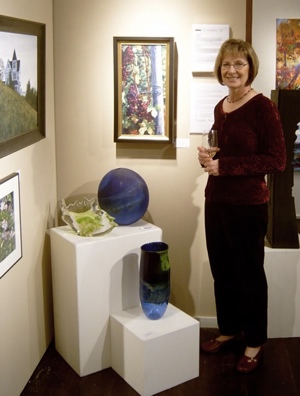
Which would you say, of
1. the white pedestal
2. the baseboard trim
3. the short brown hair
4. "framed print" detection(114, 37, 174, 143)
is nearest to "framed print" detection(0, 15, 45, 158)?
"framed print" detection(114, 37, 174, 143)

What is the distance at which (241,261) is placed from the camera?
2.94 m

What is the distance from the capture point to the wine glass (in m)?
2.73

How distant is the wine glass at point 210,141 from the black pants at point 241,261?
0.99ft

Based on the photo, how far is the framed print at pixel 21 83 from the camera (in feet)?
7.90

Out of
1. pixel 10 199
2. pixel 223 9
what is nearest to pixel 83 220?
pixel 10 199

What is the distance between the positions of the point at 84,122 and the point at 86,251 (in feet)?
2.63

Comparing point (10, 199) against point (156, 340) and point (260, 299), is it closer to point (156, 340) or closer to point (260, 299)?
point (156, 340)

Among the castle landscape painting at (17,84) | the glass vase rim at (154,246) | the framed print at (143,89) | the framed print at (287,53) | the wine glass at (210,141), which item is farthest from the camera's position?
the framed print at (287,53)

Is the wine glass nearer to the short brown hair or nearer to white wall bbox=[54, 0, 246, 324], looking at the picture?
the short brown hair

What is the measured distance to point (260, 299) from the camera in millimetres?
2977

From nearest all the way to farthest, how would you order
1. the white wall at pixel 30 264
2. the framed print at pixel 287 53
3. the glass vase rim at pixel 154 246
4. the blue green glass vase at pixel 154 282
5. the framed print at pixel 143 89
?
the white wall at pixel 30 264 < the blue green glass vase at pixel 154 282 < the glass vase rim at pixel 154 246 < the framed print at pixel 143 89 < the framed print at pixel 287 53

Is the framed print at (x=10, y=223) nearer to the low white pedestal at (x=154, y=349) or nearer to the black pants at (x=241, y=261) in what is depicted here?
the low white pedestal at (x=154, y=349)

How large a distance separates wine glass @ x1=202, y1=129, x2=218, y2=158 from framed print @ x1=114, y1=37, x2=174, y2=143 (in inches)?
18.8

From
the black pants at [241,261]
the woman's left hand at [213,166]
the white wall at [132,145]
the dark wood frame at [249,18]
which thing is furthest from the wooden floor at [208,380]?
the dark wood frame at [249,18]
